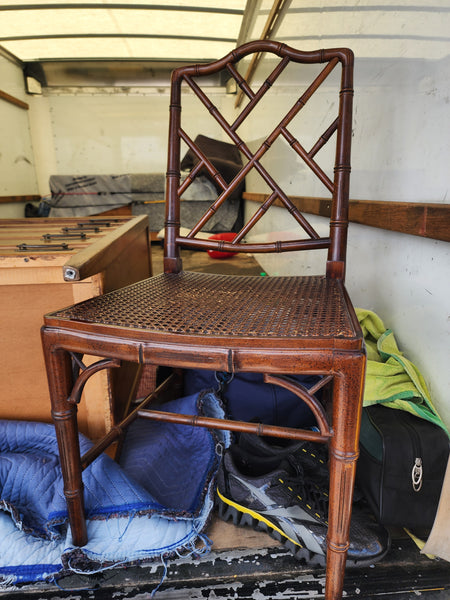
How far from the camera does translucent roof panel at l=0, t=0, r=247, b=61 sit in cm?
338

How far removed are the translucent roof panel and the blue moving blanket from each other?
3.78 metres

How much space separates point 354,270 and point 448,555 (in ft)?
2.78

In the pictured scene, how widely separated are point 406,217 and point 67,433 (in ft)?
2.92

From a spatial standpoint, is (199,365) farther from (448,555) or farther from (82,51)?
(82,51)

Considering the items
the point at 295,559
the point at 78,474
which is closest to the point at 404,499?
the point at 295,559

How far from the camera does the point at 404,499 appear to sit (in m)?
0.77

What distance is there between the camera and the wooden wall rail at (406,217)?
0.78m

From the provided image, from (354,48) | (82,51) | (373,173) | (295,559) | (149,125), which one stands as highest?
(82,51)

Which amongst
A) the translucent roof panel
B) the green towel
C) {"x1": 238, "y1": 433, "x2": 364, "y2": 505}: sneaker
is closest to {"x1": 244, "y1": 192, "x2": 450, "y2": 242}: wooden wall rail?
the green towel

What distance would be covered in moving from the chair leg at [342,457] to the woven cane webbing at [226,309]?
0.07 m

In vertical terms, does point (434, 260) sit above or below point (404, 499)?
above

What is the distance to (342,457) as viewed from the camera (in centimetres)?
55

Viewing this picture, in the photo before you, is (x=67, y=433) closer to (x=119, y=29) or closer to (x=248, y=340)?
(x=248, y=340)

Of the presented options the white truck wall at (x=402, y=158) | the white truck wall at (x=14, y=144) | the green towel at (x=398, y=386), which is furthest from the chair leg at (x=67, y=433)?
the white truck wall at (x=14, y=144)
